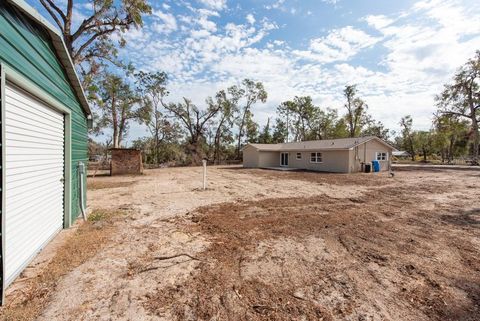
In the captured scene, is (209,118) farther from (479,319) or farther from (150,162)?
(479,319)

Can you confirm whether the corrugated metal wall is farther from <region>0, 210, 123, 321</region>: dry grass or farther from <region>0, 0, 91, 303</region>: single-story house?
<region>0, 210, 123, 321</region>: dry grass

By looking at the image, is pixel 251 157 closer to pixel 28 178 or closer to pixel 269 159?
pixel 269 159

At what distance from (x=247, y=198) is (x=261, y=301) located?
581cm

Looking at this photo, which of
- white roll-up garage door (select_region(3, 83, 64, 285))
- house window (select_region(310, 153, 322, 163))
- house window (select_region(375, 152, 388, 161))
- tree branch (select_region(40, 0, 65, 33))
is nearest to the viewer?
white roll-up garage door (select_region(3, 83, 64, 285))

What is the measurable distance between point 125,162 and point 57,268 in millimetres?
15122

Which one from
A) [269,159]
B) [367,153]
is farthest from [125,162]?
[367,153]

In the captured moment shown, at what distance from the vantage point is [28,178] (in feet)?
10.6

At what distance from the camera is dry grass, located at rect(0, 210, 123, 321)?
7.53 feet

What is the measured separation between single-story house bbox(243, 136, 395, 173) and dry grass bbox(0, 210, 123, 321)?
1798cm

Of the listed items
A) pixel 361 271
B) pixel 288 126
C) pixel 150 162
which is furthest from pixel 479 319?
pixel 288 126

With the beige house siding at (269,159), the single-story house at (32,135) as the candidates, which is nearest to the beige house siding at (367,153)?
the beige house siding at (269,159)

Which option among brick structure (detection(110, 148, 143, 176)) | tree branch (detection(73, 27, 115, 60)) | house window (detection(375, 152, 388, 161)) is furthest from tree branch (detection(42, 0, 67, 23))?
house window (detection(375, 152, 388, 161))

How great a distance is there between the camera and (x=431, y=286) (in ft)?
9.19

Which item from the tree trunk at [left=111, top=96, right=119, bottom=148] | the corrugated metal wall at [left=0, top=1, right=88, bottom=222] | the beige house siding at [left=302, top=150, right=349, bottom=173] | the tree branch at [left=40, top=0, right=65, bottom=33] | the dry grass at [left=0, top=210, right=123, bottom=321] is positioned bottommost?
the dry grass at [left=0, top=210, right=123, bottom=321]
